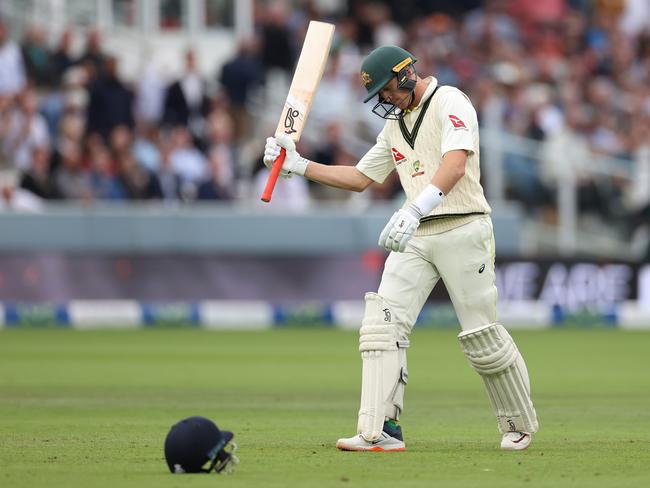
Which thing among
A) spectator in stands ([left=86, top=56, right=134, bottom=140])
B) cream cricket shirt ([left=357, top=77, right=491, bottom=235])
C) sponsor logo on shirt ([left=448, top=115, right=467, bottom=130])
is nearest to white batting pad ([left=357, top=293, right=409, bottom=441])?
cream cricket shirt ([left=357, top=77, right=491, bottom=235])

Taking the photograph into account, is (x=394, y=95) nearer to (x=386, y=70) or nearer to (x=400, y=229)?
(x=386, y=70)

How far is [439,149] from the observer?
680 cm

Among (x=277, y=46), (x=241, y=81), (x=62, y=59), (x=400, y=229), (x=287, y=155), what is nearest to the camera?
(x=400, y=229)

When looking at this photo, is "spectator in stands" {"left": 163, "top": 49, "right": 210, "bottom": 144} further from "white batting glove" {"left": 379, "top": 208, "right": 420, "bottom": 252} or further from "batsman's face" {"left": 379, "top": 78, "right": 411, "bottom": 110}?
"white batting glove" {"left": 379, "top": 208, "right": 420, "bottom": 252}

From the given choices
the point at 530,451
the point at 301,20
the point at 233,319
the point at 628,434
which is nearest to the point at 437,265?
the point at 530,451

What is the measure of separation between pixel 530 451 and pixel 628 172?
11.3 meters

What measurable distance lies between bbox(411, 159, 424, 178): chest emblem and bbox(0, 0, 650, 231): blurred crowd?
10.1 m

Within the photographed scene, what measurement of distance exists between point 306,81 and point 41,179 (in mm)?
9914

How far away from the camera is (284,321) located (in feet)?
55.0

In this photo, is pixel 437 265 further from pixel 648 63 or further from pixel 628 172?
pixel 648 63

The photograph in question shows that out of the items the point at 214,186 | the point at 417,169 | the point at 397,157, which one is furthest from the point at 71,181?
the point at 417,169

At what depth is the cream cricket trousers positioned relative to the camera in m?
6.72

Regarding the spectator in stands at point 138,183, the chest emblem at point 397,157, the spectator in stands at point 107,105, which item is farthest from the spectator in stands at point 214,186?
the chest emblem at point 397,157

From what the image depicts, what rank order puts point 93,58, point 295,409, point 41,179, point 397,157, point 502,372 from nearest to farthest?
1. point 502,372
2. point 397,157
3. point 295,409
4. point 41,179
5. point 93,58
